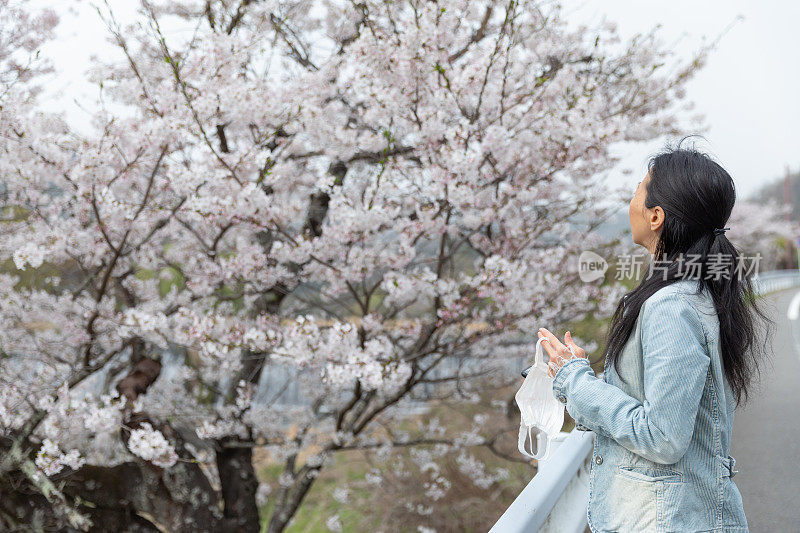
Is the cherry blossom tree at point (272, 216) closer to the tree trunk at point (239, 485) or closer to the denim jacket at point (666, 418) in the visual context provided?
the tree trunk at point (239, 485)

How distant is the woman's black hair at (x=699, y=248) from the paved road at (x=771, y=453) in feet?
2.39

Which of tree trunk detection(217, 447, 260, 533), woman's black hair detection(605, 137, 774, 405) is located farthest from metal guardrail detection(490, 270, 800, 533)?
tree trunk detection(217, 447, 260, 533)

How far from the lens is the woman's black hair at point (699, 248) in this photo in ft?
4.50

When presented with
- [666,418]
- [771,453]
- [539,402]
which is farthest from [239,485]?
[666,418]

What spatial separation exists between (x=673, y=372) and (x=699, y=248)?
1.10ft

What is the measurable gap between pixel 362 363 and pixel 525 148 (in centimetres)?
218

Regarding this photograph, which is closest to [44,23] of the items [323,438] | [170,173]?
[170,173]

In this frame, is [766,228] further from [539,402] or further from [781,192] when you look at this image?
[539,402]

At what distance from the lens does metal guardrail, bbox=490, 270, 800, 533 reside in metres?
1.73

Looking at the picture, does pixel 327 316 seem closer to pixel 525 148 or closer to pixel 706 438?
pixel 525 148

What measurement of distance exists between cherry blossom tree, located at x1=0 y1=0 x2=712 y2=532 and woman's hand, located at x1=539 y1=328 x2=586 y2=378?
2695 mm

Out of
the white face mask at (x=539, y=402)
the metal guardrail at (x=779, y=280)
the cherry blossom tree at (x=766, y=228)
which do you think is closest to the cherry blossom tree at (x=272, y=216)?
the white face mask at (x=539, y=402)

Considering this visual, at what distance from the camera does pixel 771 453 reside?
169 inches

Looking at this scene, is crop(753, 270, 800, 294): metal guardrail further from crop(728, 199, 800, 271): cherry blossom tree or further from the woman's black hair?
the woman's black hair
